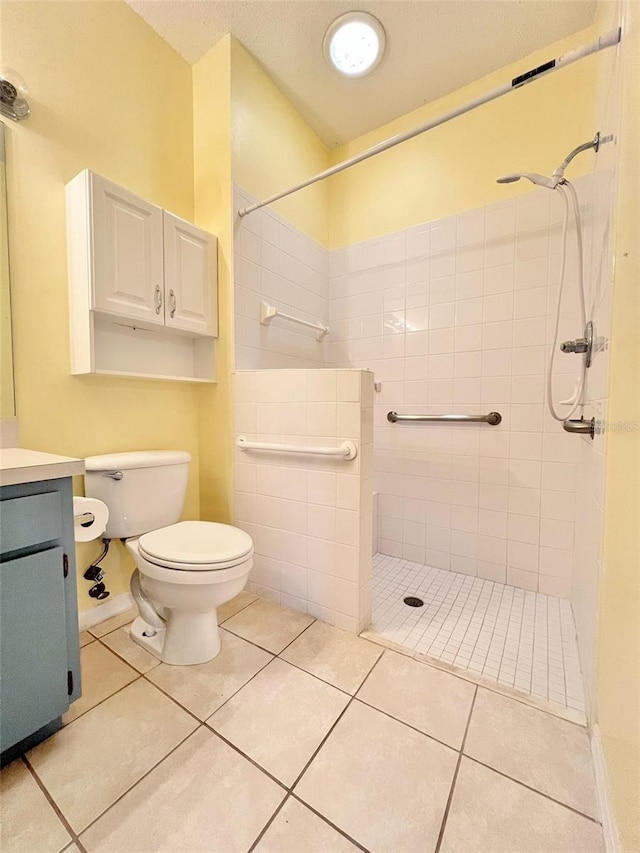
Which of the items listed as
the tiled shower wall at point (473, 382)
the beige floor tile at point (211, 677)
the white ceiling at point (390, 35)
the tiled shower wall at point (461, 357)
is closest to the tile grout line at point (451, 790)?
the beige floor tile at point (211, 677)

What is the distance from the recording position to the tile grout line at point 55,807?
73 centimetres

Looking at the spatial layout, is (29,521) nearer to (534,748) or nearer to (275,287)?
(534,748)

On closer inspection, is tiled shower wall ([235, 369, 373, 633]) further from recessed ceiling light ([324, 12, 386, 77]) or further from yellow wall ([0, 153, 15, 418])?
recessed ceiling light ([324, 12, 386, 77])

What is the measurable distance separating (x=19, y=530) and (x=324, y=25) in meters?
2.36

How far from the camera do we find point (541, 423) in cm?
175

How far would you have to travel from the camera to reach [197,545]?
1287 millimetres

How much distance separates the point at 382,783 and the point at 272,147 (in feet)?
8.77

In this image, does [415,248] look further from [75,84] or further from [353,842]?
[353,842]

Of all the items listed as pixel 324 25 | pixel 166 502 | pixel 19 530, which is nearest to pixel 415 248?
pixel 324 25

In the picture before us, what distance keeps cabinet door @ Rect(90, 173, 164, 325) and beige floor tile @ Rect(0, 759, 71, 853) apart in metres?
1.39

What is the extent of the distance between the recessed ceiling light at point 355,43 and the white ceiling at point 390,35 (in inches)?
1.2

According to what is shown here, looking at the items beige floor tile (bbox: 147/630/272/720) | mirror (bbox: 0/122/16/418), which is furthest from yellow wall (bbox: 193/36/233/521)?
mirror (bbox: 0/122/16/418)

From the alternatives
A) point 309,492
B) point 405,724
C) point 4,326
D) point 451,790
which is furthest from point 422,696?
point 4,326

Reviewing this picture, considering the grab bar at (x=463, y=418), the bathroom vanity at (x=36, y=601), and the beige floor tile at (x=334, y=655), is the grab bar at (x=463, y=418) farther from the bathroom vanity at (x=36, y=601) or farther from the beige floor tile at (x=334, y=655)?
the bathroom vanity at (x=36, y=601)
